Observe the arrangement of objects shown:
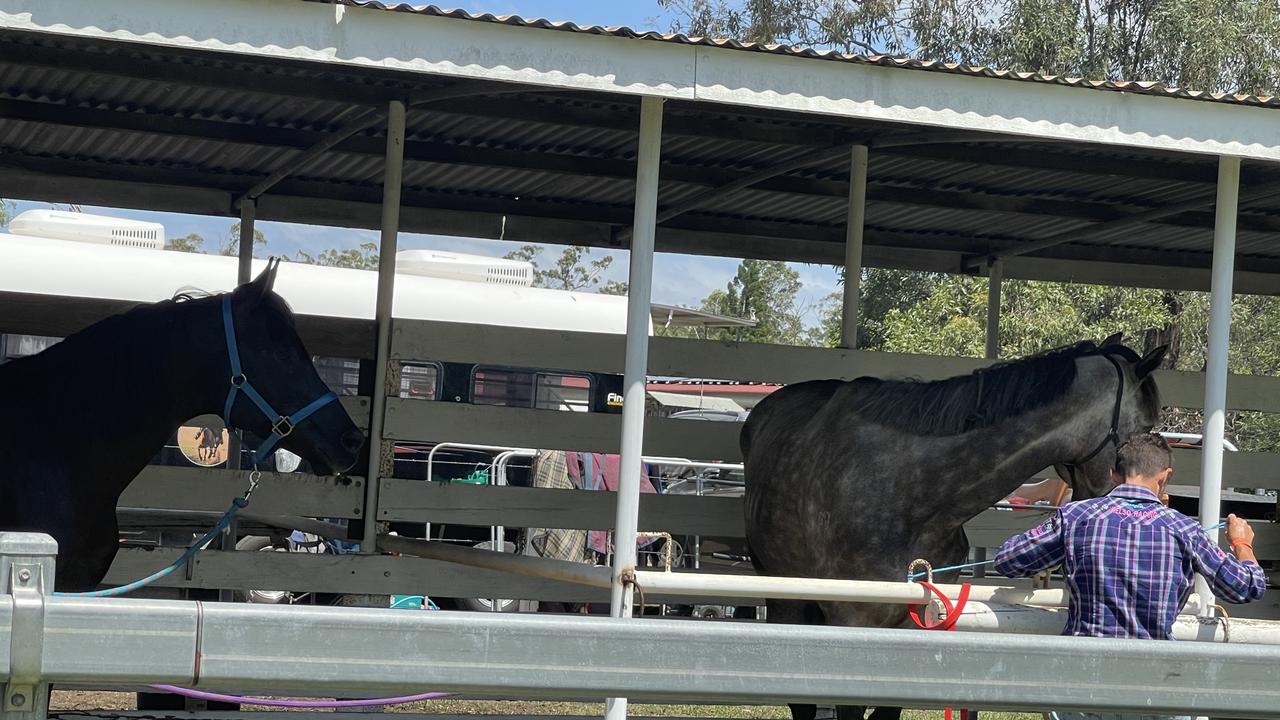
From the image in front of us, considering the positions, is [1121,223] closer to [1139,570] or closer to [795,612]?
[795,612]

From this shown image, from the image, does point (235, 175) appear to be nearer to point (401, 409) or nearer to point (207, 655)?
point (401, 409)

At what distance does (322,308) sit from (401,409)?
7175 mm

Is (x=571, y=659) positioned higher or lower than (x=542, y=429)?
lower

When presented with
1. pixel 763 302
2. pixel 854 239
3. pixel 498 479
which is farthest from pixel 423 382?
pixel 763 302

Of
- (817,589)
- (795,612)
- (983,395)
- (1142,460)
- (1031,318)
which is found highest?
(1031,318)

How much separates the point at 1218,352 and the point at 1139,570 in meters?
1.75

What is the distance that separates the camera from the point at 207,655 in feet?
6.38

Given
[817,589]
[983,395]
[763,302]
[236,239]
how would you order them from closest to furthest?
[817,589] < [983,395] < [763,302] < [236,239]

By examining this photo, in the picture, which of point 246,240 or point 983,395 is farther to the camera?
point 246,240

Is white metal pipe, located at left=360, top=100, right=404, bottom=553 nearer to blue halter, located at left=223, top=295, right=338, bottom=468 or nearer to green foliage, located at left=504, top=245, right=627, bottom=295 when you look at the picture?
blue halter, located at left=223, top=295, right=338, bottom=468

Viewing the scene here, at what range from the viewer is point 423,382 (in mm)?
13156

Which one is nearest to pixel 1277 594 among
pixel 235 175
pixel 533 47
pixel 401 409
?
pixel 401 409

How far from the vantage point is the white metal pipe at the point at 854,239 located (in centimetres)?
679

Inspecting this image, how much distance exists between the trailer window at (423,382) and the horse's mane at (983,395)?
25.9ft
